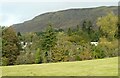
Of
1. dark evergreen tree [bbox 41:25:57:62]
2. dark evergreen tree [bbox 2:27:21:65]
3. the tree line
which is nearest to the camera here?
the tree line

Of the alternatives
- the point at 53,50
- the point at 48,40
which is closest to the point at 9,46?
the point at 53,50

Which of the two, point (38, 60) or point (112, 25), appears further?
point (112, 25)

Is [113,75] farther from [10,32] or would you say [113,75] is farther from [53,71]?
[10,32]

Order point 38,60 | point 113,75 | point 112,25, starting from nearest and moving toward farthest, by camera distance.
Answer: point 113,75 → point 38,60 → point 112,25

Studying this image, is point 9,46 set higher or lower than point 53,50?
higher

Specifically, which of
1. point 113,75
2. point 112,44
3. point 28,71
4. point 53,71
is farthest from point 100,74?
point 112,44

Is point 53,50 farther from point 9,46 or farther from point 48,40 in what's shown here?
point 9,46

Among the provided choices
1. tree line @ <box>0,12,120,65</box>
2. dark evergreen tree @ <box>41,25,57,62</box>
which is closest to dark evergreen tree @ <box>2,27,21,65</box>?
tree line @ <box>0,12,120,65</box>

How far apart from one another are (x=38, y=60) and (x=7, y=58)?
12.8 ft

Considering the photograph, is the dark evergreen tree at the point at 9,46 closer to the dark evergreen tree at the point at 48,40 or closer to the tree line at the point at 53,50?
the tree line at the point at 53,50

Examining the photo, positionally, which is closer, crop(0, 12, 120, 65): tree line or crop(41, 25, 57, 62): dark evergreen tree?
crop(0, 12, 120, 65): tree line

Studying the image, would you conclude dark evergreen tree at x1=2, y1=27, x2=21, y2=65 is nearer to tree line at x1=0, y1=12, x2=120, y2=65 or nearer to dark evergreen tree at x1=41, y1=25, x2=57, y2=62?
tree line at x1=0, y1=12, x2=120, y2=65

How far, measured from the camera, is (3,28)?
43.0 meters

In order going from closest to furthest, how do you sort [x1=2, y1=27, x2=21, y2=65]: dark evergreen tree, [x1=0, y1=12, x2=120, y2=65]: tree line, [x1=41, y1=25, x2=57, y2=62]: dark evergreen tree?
[x1=0, y1=12, x2=120, y2=65]: tree line < [x1=2, y1=27, x2=21, y2=65]: dark evergreen tree < [x1=41, y1=25, x2=57, y2=62]: dark evergreen tree
